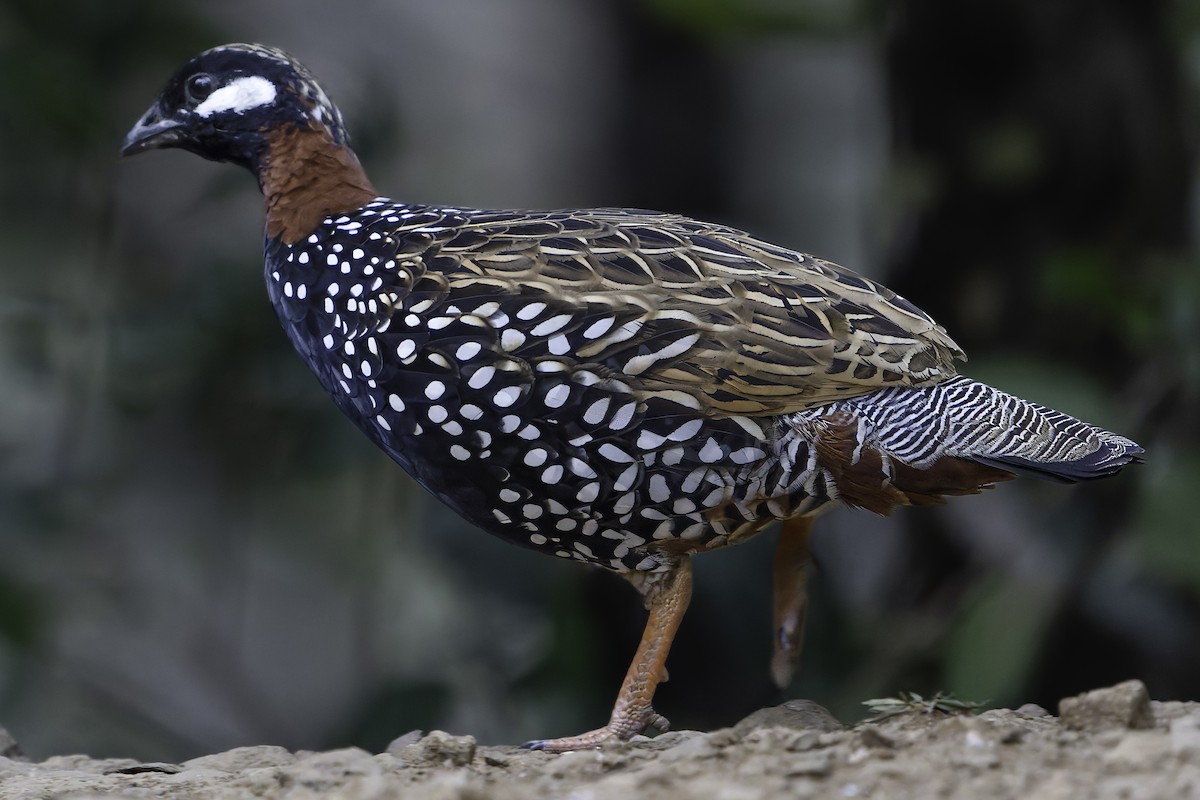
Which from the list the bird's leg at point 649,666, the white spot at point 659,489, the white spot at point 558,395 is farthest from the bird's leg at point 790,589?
the white spot at point 558,395

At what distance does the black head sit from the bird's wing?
0.86 metres

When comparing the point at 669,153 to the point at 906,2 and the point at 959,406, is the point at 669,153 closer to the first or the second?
the point at 906,2

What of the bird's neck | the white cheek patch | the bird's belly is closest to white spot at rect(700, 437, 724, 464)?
the bird's belly

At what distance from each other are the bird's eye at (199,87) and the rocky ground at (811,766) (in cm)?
210

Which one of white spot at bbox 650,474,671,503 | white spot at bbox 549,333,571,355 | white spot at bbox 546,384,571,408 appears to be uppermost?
white spot at bbox 549,333,571,355

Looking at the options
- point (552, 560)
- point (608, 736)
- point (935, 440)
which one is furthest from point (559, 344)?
point (552, 560)

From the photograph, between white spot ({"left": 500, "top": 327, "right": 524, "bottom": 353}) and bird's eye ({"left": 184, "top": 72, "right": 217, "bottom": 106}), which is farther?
bird's eye ({"left": 184, "top": 72, "right": 217, "bottom": 106})

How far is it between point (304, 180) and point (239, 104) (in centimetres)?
33

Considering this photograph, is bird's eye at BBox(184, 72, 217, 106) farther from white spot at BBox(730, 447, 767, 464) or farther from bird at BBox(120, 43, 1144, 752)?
white spot at BBox(730, 447, 767, 464)

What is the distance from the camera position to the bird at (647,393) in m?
3.70

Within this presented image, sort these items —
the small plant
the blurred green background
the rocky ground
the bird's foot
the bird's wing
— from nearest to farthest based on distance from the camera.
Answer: the rocky ground → the small plant → the bird's wing → the bird's foot → the blurred green background

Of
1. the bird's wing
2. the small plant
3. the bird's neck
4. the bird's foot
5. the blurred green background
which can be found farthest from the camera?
the blurred green background

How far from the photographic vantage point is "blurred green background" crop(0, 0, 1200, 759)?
20.3ft

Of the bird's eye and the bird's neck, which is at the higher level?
the bird's eye
